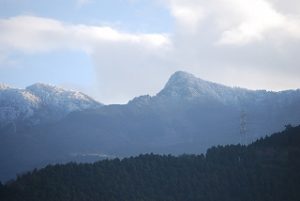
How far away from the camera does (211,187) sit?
584ft

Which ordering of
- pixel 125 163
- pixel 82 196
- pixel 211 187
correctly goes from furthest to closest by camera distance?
1. pixel 125 163
2. pixel 211 187
3. pixel 82 196

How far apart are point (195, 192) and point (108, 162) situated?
109ft

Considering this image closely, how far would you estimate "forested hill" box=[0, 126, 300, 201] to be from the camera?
550 ft

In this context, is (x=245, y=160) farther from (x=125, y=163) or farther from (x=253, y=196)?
(x=125, y=163)

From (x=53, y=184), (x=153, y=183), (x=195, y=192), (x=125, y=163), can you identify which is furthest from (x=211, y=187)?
(x=53, y=184)

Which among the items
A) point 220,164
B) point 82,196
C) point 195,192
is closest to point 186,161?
point 220,164

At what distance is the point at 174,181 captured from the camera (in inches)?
7229

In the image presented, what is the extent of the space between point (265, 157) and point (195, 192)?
31.8 m

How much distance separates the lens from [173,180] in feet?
604

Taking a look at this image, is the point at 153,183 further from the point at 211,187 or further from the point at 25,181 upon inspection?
the point at 25,181

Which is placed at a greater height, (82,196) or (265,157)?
(265,157)

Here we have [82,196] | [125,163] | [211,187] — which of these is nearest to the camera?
[82,196]

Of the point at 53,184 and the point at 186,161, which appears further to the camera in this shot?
the point at 186,161

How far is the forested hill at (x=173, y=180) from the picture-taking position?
167500mm
